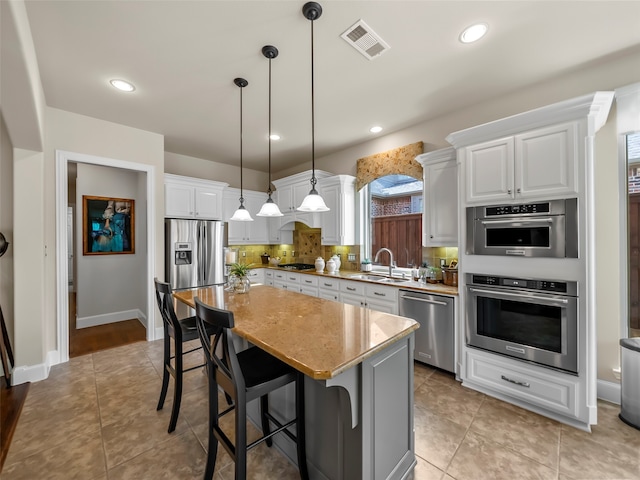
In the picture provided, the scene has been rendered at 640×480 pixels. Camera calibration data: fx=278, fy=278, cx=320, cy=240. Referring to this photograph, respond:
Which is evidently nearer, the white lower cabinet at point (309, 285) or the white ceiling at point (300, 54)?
the white ceiling at point (300, 54)

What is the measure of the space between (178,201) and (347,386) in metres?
3.84

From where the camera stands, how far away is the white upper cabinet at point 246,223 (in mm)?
4922

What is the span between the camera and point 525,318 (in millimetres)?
2275

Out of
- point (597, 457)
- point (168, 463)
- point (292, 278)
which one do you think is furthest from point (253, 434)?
point (292, 278)

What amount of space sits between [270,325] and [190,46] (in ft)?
6.96

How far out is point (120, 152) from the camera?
→ 3.46m

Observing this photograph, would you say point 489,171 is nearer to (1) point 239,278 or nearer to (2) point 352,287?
(2) point 352,287

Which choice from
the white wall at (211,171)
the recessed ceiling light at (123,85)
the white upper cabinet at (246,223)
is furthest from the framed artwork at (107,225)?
the recessed ceiling light at (123,85)

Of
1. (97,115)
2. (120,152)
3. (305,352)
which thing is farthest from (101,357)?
(305,352)

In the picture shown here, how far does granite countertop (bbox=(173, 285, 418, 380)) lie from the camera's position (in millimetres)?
1170

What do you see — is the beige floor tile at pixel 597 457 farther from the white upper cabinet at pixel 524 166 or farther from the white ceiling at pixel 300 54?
the white ceiling at pixel 300 54

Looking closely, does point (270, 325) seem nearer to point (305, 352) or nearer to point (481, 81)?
point (305, 352)

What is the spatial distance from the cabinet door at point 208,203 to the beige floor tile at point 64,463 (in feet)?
9.94

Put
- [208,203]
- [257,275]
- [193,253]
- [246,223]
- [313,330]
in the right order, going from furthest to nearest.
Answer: [246,223]
[257,275]
[208,203]
[193,253]
[313,330]
